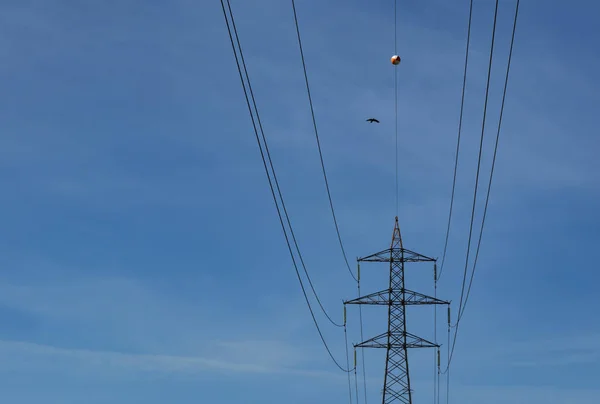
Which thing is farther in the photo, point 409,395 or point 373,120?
point 409,395

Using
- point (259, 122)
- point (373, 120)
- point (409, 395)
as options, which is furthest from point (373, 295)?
point (259, 122)

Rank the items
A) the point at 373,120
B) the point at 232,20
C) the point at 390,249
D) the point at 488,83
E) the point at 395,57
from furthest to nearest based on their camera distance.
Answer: the point at 390,249 < the point at 373,120 < the point at 395,57 < the point at 488,83 < the point at 232,20

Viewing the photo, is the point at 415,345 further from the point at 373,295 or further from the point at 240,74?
the point at 240,74

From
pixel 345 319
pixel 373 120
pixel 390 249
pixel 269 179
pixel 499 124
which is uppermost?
pixel 373 120

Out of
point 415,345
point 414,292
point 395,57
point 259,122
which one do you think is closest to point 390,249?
point 414,292

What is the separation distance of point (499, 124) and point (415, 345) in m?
41.0

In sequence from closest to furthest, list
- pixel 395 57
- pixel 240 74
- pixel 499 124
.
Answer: pixel 240 74 → pixel 499 124 → pixel 395 57

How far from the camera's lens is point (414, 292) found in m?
70.3

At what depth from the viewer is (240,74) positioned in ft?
81.9

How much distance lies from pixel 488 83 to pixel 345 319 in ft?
162

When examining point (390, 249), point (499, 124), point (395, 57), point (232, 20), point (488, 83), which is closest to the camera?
point (232, 20)

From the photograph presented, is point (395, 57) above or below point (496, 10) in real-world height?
above

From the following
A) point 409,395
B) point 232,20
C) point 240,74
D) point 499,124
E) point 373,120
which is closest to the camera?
point 232,20

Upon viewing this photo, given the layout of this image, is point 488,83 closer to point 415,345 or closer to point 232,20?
point 232,20
